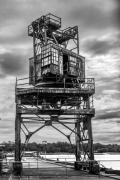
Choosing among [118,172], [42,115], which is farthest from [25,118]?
[118,172]

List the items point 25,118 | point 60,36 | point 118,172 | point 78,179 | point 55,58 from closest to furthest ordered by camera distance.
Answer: point 78,179
point 118,172
point 25,118
point 55,58
point 60,36

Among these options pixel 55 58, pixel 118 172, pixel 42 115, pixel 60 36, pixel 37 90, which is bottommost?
pixel 118 172

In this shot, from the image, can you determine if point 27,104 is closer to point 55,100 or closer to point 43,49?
point 55,100

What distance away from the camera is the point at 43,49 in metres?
35.1

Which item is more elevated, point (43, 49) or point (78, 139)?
point (43, 49)

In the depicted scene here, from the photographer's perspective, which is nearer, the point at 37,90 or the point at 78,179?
the point at 78,179

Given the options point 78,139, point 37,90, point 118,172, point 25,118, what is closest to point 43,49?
point 37,90

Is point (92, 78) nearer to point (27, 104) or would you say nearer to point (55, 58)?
point (55, 58)

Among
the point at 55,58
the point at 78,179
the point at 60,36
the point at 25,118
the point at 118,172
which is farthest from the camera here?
the point at 60,36

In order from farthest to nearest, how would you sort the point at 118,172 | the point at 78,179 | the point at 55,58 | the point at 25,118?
the point at 55,58, the point at 25,118, the point at 118,172, the point at 78,179

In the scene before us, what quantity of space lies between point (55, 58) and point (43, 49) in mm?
1671

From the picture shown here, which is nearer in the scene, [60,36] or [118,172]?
[118,172]

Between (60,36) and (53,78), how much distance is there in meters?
6.75

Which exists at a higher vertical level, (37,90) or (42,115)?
(37,90)
